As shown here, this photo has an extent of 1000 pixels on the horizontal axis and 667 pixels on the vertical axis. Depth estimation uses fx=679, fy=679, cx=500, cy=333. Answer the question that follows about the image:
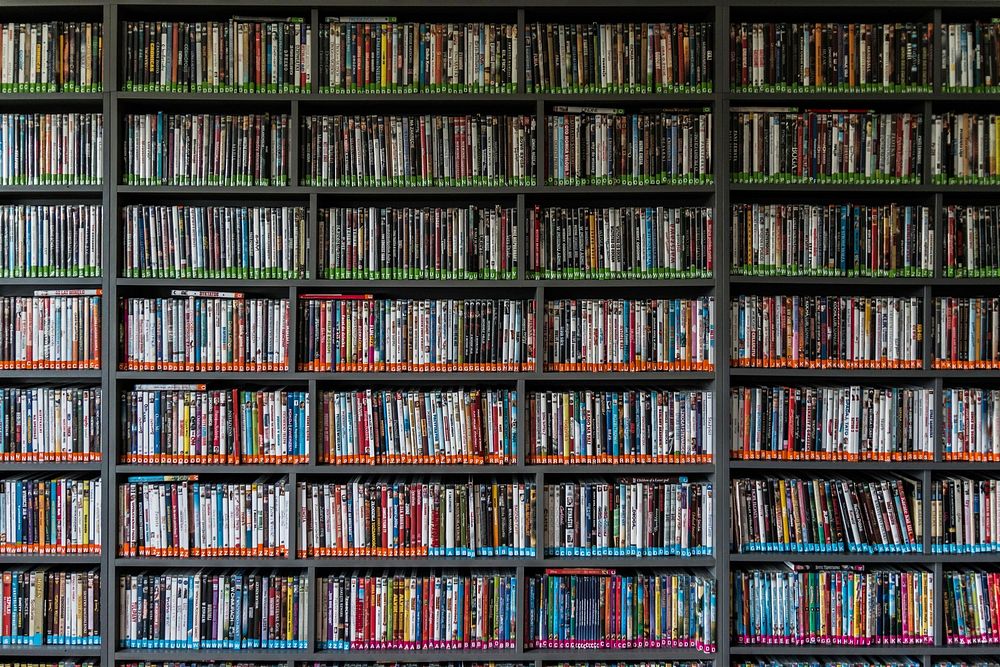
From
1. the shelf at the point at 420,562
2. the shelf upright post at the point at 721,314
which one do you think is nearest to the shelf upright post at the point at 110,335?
the shelf at the point at 420,562

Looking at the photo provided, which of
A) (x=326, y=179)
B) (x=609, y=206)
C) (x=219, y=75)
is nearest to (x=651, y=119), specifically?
(x=609, y=206)

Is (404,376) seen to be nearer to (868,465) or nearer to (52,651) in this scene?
(52,651)

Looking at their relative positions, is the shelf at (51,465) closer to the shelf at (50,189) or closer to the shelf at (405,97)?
the shelf at (50,189)

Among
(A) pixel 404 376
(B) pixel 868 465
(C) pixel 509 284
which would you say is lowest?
(B) pixel 868 465

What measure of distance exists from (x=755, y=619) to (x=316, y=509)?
164 centimetres

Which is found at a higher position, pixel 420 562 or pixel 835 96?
pixel 835 96

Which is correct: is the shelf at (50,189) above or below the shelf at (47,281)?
above

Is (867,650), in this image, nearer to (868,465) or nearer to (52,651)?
(868,465)

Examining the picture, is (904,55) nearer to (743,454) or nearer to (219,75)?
(743,454)

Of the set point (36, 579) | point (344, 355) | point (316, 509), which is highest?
point (344, 355)

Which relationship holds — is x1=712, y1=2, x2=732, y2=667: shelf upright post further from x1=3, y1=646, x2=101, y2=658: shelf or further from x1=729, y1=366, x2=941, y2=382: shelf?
x1=3, y1=646, x2=101, y2=658: shelf

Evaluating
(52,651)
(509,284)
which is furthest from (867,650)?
(52,651)

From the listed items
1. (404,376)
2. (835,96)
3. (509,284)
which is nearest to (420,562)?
(404,376)

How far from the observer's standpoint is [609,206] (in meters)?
2.65
